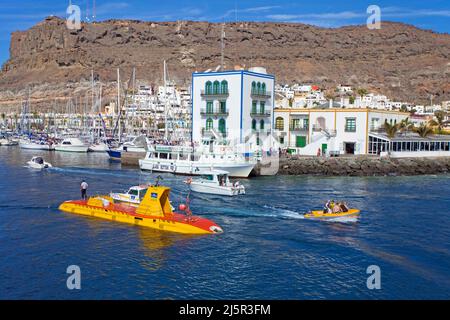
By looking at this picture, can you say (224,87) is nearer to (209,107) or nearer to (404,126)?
(209,107)

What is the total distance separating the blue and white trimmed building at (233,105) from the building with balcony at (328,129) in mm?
4872

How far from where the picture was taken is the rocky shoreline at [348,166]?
211ft

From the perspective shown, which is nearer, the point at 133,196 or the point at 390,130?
the point at 133,196

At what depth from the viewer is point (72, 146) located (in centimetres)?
10244

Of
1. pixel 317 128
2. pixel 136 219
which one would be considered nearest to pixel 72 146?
pixel 317 128

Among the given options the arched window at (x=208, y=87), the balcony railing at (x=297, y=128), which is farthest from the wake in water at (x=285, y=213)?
the balcony railing at (x=297, y=128)

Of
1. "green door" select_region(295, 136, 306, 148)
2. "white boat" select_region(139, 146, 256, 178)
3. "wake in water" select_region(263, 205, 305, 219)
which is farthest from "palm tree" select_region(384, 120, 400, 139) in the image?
"wake in water" select_region(263, 205, 305, 219)

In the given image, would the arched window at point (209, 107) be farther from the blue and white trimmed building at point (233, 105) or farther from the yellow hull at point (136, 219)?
the yellow hull at point (136, 219)

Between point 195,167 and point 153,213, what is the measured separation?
27.2 metres

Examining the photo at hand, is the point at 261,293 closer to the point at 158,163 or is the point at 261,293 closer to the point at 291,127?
the point at 158,163

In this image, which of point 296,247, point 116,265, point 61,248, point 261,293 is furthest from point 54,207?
point 261,293

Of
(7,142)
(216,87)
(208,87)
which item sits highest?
(208,87)

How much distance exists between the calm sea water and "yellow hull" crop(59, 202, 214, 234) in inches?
26.2
